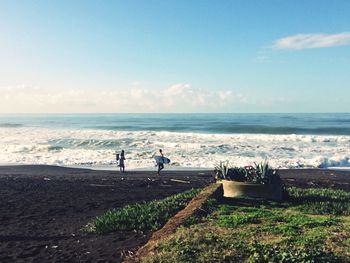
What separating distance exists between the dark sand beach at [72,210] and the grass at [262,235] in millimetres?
1342

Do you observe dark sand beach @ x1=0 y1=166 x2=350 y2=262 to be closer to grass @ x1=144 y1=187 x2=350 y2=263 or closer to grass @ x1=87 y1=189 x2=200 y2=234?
grass @ x1=87 y1=189 x2=200 y2=234

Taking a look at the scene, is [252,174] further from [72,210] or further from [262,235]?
[72,210]

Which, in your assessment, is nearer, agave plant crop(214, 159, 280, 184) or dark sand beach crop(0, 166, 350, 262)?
dark sand beach crop(0, 166, 350, 262)

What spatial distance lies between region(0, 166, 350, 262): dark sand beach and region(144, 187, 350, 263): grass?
4.40ft

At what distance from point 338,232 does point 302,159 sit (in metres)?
25.4

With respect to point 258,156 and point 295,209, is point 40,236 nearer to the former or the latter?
point 295,209

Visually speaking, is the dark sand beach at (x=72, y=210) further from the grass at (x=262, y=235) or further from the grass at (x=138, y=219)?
the grass at (x=262, y=235)

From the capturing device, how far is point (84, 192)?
55.9 feet

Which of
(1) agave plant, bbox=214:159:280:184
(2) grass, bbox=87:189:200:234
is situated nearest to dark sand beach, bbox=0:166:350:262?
(2) grass, bbox=87:189:200:234

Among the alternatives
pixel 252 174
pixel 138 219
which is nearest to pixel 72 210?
pixel 138 219

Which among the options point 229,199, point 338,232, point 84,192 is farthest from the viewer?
point 84,192

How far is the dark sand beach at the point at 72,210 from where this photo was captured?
8617mm

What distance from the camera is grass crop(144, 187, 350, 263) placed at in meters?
6.65

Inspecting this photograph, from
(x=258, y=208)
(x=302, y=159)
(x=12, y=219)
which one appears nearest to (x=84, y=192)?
(x=12, y=219)
